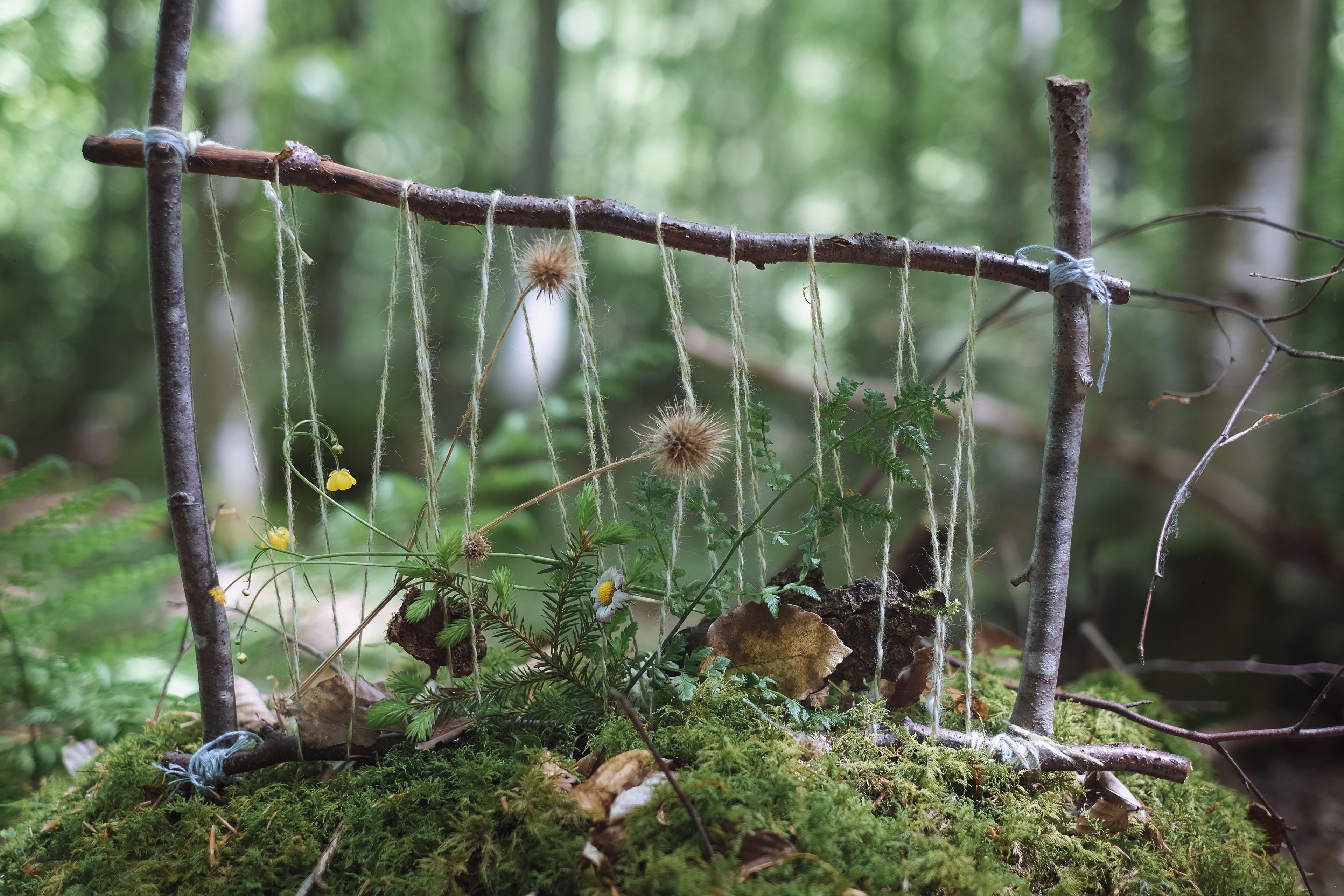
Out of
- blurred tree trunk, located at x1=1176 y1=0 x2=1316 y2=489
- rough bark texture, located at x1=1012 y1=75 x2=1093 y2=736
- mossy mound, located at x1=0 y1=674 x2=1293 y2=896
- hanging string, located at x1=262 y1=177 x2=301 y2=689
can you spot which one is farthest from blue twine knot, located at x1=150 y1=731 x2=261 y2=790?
blurred tree trunk, located at x1=1176 y1=0 x2=1316 y2=489

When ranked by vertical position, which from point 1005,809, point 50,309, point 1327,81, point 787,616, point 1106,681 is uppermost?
point 1327,81

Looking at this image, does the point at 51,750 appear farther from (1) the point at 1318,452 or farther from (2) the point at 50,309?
(2) the point at 50,309

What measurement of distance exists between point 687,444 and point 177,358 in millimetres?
882

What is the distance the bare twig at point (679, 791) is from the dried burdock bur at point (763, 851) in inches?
1.7

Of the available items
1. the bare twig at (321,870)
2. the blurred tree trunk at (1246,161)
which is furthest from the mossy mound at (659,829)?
the blurred tree trunk at (1246,161)

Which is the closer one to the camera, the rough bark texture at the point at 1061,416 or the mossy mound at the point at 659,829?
the mossy mound at the point at 659,829

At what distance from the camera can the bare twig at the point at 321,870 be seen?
1.00 meters

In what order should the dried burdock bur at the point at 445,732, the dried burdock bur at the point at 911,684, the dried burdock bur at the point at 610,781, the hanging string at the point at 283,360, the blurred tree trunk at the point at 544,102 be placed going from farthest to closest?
the blurred tree trunk at the point at 544,102
the dried burdock bur at the point at 911,684
the dried burdock bur at the point at 445,732
the hanging string at the point at 283,360
the dried burdock bur at the point at 610,781

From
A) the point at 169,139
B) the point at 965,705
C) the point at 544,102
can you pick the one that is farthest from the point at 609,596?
the point at 544,102

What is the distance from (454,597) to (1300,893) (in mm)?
1535

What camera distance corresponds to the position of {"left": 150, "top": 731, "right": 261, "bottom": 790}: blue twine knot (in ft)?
3.97

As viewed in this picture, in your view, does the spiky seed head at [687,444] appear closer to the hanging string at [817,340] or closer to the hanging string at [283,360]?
the hanging string at [817,340]

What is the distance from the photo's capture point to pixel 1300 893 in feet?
3.97

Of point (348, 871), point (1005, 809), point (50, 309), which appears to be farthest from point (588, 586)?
point (50, 309)
